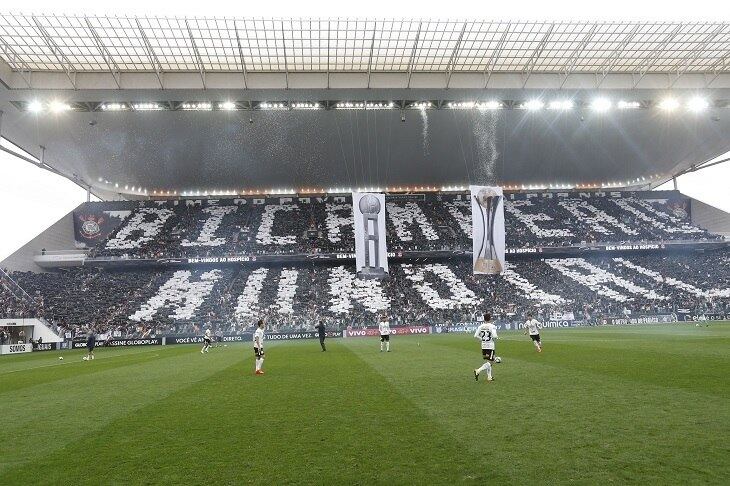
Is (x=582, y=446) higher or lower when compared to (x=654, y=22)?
lower

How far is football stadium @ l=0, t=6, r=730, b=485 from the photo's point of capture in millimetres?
7727

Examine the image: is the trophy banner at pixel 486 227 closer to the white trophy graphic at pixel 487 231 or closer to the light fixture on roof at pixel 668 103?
the white trophy graphic at pixel 487 231

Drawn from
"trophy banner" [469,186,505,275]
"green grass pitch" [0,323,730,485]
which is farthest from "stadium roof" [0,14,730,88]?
"green grass pitch" [0,323,730,485]

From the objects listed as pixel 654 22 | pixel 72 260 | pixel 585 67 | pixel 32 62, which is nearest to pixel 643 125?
pixel 585 67

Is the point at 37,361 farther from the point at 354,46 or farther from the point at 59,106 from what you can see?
the point at 354,46

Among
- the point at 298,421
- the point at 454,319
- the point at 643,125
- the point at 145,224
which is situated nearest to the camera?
the point at 298,421

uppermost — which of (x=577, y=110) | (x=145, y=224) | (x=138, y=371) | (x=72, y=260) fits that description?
(x=577, y=110)

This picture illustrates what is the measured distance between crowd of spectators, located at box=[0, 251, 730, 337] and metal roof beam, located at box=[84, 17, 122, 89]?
18835 millimetres

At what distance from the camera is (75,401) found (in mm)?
12289

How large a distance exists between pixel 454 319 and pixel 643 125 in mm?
27829

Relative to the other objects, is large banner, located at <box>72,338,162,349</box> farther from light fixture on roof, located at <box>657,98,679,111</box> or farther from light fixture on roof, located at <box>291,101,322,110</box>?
light fixture on roof, located at <box>657,98,679,111</box>

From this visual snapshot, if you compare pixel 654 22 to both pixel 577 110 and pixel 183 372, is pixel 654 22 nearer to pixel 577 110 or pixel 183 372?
pixel 577 110

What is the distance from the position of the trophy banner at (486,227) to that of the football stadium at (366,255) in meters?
0.11

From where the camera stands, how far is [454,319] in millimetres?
43688
